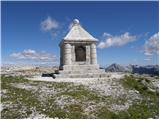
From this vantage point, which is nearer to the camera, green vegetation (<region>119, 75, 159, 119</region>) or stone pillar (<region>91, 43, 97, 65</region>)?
green vegetation (<region>119, 75, 159, 119</region>)

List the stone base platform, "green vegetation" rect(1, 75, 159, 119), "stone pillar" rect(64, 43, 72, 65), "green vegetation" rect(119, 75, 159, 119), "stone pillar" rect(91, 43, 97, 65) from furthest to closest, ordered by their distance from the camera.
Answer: "stone pillar" rect(91, 43, 97, 65) < "stone pillar" rect(64, 43, 72, 65) < the stone base platform < "green vegetation" rect(119, 75, 159, 119) < "green vegetation" rect(1, 75, 159, 119)

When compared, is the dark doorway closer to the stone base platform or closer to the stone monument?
the stone monument

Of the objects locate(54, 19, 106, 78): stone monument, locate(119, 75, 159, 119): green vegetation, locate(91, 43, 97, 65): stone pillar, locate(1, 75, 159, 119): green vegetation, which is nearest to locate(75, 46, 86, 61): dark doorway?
locate(54, 19, 106, 78): stone monument

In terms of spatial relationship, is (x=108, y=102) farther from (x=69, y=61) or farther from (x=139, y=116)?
(x=69, y=61)

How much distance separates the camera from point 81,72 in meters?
32.1

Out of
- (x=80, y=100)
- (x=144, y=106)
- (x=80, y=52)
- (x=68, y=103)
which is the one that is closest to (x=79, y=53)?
(x=80, y=52)

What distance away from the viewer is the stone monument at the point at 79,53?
32.7 meters

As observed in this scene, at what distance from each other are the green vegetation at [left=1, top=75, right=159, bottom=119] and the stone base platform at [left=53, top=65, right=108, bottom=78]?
282 inches

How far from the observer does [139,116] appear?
626 inches

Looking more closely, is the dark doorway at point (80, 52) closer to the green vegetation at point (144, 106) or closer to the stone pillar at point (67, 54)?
the stone pillar at point (67, 54)

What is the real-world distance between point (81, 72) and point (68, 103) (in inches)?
562

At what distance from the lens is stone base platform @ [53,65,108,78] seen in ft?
102

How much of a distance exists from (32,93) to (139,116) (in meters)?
8.62

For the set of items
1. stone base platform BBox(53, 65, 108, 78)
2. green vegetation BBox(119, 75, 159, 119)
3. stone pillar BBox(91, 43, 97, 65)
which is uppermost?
stone pillar BBox(91, 43, 97, 65)
